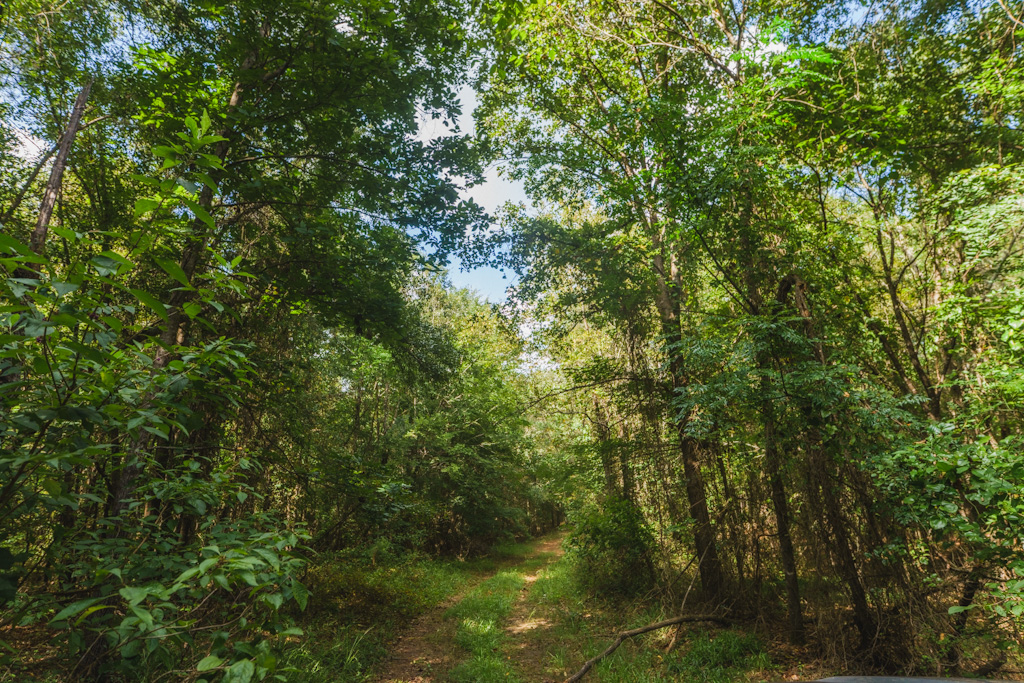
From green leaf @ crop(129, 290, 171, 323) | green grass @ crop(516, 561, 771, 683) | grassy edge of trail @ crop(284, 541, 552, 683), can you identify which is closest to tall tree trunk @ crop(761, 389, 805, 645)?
green grass @ crop(516, 561, 771, 683)

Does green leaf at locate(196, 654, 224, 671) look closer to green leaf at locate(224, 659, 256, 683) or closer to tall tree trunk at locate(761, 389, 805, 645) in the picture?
green leaf at locate(224, 659, 256, 683)

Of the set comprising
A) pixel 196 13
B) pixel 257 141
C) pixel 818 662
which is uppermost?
pixel 196 13

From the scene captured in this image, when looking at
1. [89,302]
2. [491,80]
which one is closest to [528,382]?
[491,80]

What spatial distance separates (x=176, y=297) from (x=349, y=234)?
2230mm

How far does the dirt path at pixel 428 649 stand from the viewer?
6199mm

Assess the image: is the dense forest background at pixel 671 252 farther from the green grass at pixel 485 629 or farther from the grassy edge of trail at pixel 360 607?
the green grass at pixel 485 629

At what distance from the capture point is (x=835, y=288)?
20.7 feet

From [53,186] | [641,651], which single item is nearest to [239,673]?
[53,186]

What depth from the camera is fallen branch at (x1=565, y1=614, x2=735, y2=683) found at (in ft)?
19.4

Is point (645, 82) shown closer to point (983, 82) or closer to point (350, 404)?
point (983, 82)

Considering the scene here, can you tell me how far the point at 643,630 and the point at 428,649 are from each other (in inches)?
139

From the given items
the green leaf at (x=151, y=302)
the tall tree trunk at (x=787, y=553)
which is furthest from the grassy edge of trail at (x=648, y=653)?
the green leaf at (x=151, y=302)

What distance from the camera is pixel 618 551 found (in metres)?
9.48

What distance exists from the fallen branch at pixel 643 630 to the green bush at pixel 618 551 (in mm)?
1982
